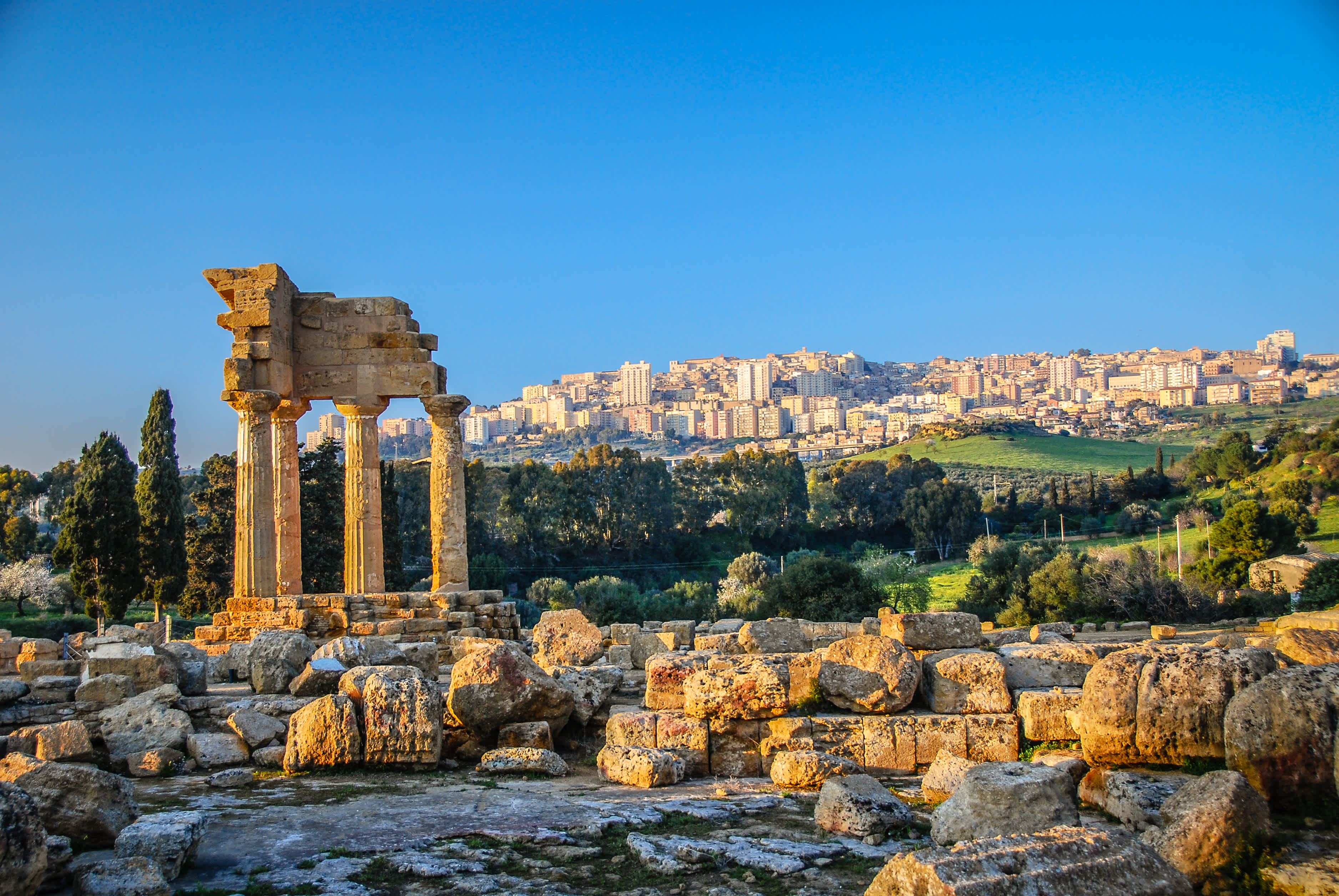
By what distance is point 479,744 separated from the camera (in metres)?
10.8

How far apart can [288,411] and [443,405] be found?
→ 3.05m

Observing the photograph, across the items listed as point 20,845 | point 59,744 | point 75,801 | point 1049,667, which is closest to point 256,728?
point 59,744

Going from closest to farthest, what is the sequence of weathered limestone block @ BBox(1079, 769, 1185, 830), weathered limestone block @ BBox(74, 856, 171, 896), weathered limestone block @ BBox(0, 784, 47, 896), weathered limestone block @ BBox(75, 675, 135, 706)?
weathered limestone block @ BBox(0, 784, 47, 896)
weathered limestone block @ BBox(74, 856, 171, 896)
weathered limestone block @ BBox(1079, 769, 1185, 830)
weathered limestone block @ BBox(75, 675, 135, 706)

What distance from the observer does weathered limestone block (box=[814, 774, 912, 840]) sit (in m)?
7.50

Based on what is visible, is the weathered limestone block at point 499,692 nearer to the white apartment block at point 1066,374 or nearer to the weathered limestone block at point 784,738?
the weathered limestone block at point 784,738

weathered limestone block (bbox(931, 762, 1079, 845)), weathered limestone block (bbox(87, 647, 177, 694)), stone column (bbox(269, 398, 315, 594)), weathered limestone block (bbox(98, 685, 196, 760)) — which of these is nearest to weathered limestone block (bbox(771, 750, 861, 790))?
weathered limestone block (bbox(931, 762, 1079, 845))

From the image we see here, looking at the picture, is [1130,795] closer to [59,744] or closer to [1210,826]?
[1210,826]

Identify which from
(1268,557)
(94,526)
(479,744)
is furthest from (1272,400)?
(479,744)

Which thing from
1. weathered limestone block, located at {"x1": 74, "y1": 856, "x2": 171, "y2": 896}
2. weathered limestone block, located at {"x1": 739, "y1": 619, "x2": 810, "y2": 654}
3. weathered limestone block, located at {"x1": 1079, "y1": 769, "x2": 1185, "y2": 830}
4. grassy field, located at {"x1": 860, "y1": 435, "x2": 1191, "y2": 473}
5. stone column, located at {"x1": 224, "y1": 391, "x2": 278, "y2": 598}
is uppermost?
grassy field, located at {"x1": 860, "y1": 435, "x2": 1191, "y2": 473}

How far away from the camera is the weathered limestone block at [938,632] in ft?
38.1

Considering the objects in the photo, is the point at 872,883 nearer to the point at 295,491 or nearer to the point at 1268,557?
the point at 295,491

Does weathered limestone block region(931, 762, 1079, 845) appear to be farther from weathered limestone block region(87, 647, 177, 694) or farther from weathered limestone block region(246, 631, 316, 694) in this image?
weathered limestone block region(87, 647, 177, 694)

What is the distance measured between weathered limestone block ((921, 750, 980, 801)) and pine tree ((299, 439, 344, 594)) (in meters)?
28.0

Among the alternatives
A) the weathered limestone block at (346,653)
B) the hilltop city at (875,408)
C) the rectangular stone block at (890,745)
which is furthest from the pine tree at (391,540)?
the hilltop city at (875,408)
